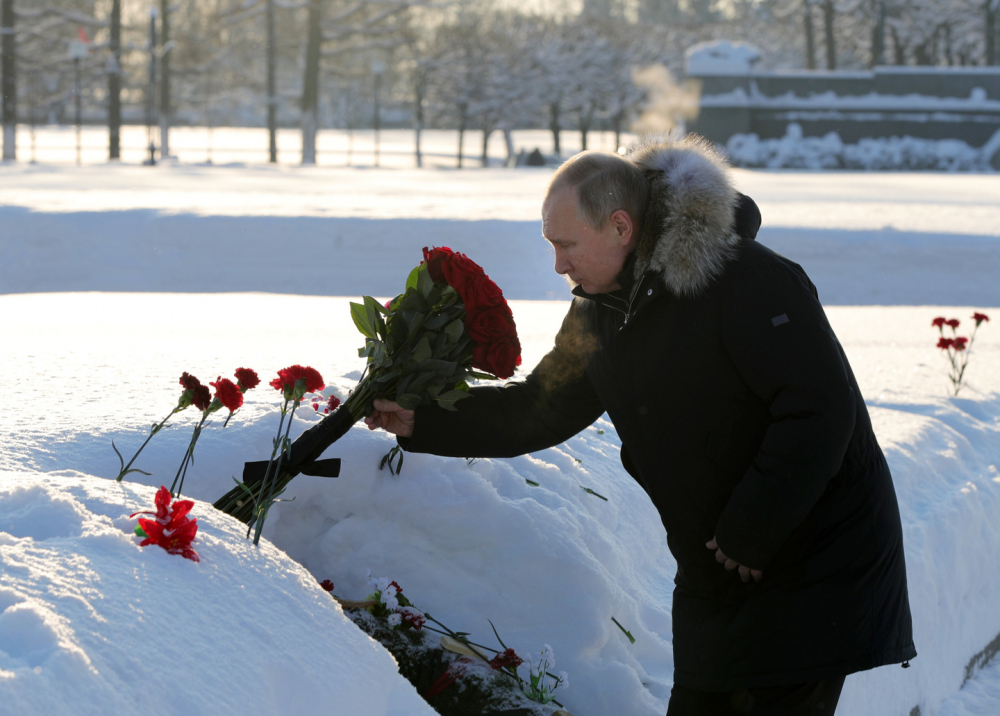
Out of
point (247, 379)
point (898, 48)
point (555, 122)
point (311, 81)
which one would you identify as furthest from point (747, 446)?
point (898, 48)

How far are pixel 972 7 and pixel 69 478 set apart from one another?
4621cm

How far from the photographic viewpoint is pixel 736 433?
6.32 ft

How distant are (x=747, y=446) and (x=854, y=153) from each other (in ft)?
105

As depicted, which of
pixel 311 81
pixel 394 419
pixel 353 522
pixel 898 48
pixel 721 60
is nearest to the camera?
pixel 394 419

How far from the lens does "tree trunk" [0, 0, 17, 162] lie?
22734 mm

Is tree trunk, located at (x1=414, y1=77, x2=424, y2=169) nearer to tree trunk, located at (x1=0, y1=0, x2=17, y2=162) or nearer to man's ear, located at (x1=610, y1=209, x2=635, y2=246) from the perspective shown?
tree trunk, located at (x1=0, y1=0, x2=17, y2=162)

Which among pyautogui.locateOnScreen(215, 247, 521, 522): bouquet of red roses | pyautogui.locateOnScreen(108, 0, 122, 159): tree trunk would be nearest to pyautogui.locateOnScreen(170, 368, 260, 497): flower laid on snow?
pyautogui.locateOnScreen(215, 247, 521, 522): bouquet of red roses

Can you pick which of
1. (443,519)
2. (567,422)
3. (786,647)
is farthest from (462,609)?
(786,647)

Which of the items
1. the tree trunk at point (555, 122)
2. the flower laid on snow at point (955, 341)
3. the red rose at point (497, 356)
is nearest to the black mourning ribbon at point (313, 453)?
the red rose at point (497, 356)

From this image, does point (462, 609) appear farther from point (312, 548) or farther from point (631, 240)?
point (631, 240)

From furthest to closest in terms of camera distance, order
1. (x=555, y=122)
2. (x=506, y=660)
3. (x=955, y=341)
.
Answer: (x=555, y=122) < (x=955, y=341) < (x=506, y=660)

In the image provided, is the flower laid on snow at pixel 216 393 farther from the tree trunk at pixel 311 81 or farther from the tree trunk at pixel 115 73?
the tree trunk at pixel 311 81

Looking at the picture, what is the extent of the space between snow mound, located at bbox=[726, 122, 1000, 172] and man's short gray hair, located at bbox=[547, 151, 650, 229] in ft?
100.0

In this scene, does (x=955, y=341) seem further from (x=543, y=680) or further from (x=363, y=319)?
(x=363, y=319)
